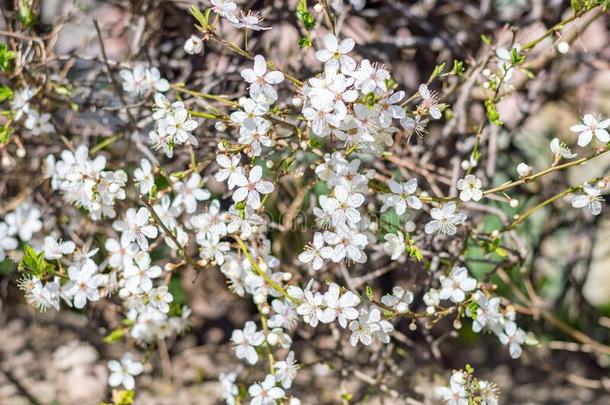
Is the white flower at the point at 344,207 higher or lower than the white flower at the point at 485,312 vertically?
higher

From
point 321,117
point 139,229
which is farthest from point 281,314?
point 321,117

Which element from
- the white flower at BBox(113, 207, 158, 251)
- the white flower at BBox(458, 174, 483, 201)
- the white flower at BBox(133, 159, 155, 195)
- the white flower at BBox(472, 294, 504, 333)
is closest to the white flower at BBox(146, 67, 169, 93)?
the white flower at BBox(133, 159, 155, 195)

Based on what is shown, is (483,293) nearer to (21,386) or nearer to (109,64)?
(109,64)

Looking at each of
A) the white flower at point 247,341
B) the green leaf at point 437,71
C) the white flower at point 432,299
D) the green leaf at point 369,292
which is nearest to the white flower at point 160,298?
the white flower at point 247,341

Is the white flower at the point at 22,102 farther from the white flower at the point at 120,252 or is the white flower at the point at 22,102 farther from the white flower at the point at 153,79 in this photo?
the white flower at the point at 120,252

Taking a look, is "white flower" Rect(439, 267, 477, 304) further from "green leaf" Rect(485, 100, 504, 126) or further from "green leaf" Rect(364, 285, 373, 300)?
"green leaf" Rect(485, 100, 504, 126)
